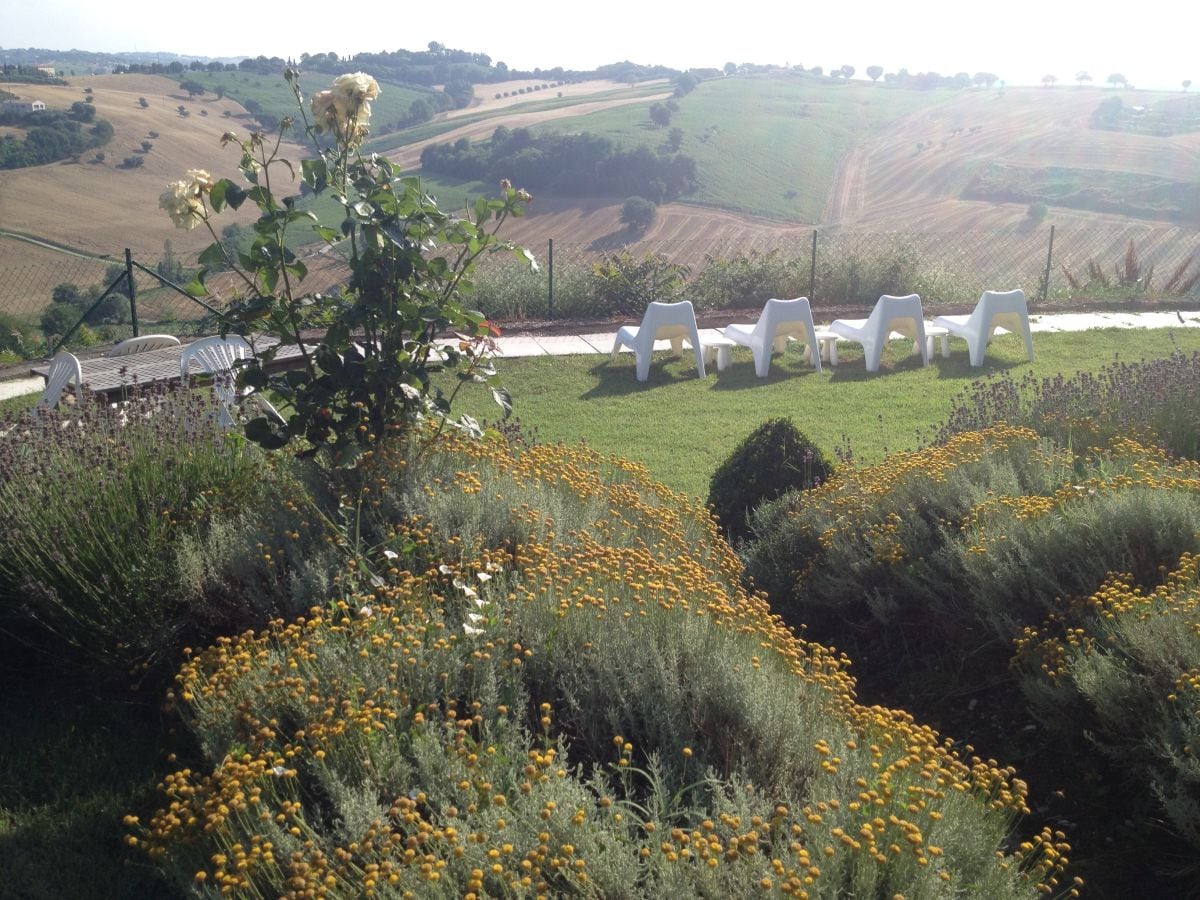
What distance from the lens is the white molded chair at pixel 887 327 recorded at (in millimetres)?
9758

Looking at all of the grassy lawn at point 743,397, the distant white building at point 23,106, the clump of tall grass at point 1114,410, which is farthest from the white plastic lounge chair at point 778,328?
the distant white building at point 23,106

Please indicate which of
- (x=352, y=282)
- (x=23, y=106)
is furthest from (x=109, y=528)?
(x=23, y=106)

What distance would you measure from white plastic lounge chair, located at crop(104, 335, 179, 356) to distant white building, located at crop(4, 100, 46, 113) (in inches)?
1976

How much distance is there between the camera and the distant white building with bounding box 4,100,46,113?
51.7 m

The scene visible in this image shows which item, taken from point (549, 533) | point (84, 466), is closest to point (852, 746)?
point (549, 533)

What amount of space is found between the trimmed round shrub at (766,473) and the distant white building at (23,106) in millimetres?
56998

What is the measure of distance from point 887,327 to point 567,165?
51072 millimetres

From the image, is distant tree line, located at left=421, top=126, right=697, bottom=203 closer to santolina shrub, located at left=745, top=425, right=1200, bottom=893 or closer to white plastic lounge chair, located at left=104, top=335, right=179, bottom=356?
white plastic lounge chair, located at left=104, top=335, right=179, bottom=356

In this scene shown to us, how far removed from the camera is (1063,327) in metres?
11.8

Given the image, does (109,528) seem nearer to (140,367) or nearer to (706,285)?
(140,367)

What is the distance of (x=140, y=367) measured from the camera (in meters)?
8.42

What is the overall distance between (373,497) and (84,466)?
3.85 feet

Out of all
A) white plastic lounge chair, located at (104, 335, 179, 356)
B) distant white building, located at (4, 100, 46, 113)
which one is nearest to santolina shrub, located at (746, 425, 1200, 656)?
white plastic lounge chair, located at (104, 335, 179, 356)

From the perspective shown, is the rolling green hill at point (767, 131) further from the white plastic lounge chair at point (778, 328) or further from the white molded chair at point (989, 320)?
the white plastic lounge chair at point (778, 328)
